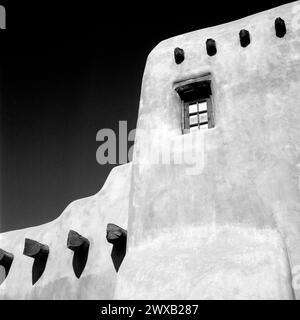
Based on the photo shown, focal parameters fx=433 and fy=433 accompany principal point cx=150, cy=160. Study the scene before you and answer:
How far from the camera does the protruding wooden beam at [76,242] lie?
890cm

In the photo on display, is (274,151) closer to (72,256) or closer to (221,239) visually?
(221,239)

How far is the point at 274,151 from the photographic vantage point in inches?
267

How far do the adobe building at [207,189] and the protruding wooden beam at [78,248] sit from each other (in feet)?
0.08

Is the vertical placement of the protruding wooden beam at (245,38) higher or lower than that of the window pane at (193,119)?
higher

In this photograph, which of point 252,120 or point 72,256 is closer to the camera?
point 252,120

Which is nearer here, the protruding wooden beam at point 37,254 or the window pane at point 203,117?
the window pane at point 203,117

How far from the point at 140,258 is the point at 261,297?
206 centimetres

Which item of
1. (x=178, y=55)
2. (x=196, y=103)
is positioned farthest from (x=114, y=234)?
(x=178, y=55)

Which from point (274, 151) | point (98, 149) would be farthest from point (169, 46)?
point (274, 151)

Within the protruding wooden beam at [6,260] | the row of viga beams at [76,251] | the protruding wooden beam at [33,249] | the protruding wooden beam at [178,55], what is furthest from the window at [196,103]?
the protruding wooden beam at [6,260]

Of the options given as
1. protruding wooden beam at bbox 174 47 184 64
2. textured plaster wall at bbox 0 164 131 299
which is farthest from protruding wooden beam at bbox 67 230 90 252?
protruding wooden beam at bbox 174 47 184 64

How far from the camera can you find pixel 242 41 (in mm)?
8117

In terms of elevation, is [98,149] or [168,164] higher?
[98,149]

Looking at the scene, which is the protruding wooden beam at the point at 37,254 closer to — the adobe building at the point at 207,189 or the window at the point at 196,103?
the adobe building at the point at 207,189
